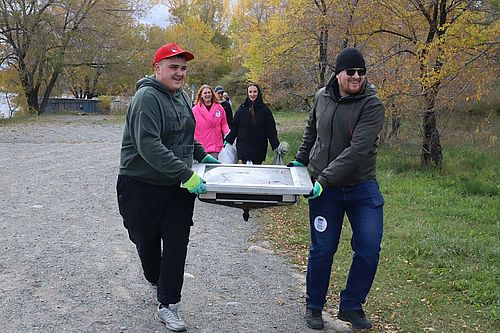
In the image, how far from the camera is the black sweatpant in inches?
173

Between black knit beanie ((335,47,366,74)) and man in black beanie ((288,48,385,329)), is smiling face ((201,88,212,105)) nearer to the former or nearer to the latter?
man in black beanie ((288,48,385,329))

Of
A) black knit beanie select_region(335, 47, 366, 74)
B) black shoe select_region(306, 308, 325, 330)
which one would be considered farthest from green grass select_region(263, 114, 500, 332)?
black knit beanie select_region(335, 47, 366, 74)

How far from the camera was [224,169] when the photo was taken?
15.9 ft

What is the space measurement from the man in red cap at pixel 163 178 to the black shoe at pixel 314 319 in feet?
3.10

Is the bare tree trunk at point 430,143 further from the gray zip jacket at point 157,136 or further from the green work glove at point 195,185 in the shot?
the green work glove at point 195,185

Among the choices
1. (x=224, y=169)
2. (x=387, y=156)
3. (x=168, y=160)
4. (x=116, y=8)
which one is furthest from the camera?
(x=116, y=8)

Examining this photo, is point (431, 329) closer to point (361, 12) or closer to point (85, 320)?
point (85, 320)

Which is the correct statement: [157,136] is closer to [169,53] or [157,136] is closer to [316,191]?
[169,53]

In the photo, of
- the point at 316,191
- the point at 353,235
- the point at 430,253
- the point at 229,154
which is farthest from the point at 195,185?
the point at 229,154

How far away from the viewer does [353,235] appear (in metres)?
4.51

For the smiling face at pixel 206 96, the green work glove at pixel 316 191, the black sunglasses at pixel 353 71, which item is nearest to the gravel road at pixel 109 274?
the green work glove at pixel 316 191

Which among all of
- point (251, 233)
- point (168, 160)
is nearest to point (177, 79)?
point (168, 160)

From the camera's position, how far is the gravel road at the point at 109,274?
4699 mm

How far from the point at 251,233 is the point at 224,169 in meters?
3.27
